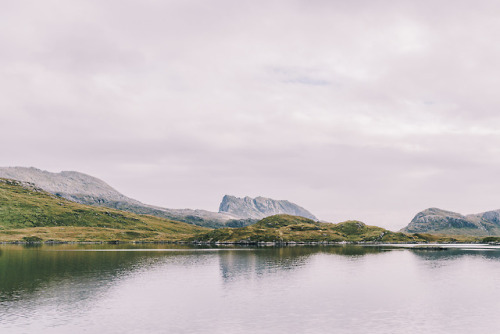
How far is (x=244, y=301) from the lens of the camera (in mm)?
75938

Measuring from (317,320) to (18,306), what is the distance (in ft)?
172

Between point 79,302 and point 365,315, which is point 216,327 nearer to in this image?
point 365,315

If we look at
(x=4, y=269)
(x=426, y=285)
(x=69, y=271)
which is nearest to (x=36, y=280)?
(x=69, y=271)

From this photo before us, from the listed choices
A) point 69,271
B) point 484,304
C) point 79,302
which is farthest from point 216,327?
point 69,271

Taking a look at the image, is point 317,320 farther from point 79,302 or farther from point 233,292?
point 79,302

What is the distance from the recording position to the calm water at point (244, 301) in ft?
187

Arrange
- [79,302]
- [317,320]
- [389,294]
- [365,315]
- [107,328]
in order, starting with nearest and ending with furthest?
[107,328] < [317,320] < [365,315] < [79,302] < [389,294]

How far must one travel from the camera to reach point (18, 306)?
66.9 m

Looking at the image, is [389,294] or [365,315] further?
[389,294]

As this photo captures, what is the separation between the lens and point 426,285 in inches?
3925

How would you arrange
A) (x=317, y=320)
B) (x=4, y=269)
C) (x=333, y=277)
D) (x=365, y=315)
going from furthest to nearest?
1. (x=4, y=269)
2. (x=333, y=277)
3. (x=365, y=315)
4. (x=317, y=320)

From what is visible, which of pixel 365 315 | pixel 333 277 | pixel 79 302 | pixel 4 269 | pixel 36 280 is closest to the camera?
pixel 365 315

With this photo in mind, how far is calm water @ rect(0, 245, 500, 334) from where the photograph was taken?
57.0 metres

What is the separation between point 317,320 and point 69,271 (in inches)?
3526
